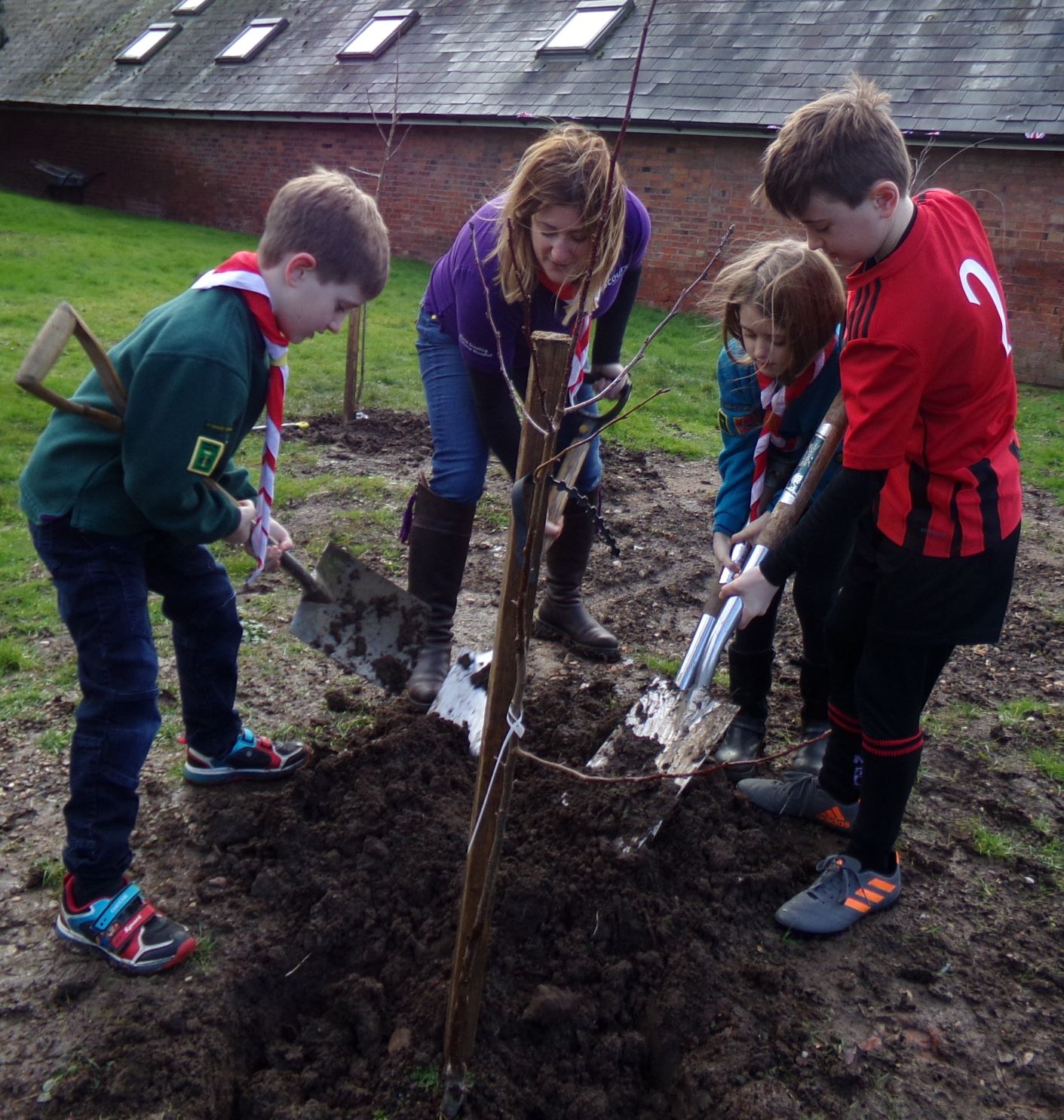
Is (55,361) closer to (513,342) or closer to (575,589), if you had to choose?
(513,342)

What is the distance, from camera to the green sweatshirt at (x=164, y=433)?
2158mm

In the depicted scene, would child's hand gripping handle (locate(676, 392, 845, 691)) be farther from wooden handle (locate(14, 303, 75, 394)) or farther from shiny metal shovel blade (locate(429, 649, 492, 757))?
wooden handle (locate(14, 303, 75, 394))

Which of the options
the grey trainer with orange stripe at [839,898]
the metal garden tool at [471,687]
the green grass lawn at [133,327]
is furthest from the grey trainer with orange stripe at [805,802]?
the green grass lawn at [133,327]

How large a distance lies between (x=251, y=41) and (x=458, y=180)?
21.6 feet

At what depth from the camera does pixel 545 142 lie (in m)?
2.79

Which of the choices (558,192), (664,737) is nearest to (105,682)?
(664,737)

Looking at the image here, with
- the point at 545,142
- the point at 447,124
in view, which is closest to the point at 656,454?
the point at 545,142

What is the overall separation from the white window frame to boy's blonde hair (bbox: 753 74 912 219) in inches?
816

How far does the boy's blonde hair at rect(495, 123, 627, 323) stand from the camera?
273 cm

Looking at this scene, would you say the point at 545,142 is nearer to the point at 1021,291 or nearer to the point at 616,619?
the point at 616,619

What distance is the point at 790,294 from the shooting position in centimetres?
273

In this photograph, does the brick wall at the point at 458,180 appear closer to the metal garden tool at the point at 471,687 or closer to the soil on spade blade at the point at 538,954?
the metal garden tool at the point at 471,687

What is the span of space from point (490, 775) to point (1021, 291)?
10.8 metres

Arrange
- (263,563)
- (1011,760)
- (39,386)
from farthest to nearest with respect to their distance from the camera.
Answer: (1011,760)
(263,563)
(39,386)
